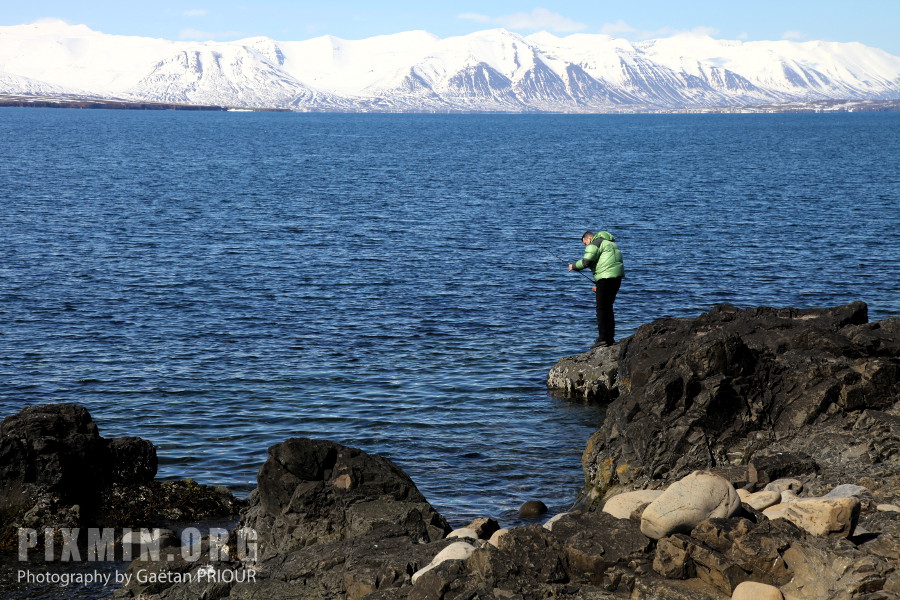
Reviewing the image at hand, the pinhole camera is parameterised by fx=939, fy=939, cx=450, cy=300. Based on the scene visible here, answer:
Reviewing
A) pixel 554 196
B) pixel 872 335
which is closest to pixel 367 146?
pixel 554 196

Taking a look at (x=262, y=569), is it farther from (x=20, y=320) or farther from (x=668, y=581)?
(x=20, y=320)

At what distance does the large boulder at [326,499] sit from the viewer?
11.6 meters

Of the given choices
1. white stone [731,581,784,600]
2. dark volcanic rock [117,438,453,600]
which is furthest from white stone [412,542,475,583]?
white stone [731,581,784,600]

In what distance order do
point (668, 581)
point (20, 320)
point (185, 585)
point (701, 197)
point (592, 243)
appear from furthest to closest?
point (701, 197), point (20, 320), point (592, 243), point (185, 585), point (668, 581)

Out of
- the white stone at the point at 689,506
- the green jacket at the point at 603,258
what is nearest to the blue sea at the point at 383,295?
the green jacket at the point at 603,258

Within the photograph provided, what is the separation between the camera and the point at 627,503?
1065cm

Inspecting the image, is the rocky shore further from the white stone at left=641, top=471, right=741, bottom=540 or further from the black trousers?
the black trousers

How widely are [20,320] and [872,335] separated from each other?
22259 millimetres

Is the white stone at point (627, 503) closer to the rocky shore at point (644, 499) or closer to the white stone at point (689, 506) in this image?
the rocky shore at point (644, 499)

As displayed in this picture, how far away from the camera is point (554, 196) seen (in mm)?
64750

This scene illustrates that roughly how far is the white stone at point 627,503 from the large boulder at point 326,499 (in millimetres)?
2069

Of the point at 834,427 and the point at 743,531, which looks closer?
the point at 743,531

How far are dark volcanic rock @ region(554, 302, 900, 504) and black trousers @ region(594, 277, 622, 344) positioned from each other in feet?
19.3

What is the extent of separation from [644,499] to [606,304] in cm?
1158
